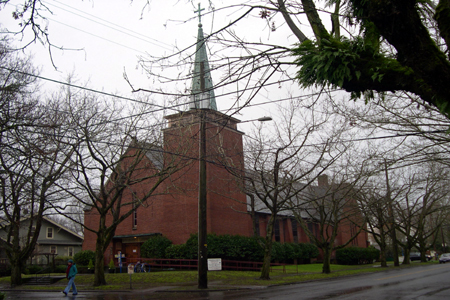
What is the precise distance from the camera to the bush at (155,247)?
30.8m

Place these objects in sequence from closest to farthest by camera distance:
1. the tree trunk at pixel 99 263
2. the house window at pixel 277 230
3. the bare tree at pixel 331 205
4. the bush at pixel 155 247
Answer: the tree trunk at pixel 99 263 < the bare tree at pixel 331 205 < the bush at pixel 155 247 < the house window at pixel 277 230

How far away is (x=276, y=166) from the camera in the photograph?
69.6 ft

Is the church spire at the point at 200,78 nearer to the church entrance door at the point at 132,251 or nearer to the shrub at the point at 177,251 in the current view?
the shrub at the point at 177,251

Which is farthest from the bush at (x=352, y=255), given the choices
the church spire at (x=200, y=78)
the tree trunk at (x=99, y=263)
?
the church spire at (x=200, y=78)

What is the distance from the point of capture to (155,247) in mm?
30922

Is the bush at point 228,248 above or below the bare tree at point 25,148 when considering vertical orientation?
below

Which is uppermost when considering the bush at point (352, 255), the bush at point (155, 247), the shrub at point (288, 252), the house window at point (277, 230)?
the house window at point (277, 230)

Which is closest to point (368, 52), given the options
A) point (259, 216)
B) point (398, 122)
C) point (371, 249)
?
point (398, 122)

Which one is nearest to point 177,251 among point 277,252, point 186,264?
point 186,264

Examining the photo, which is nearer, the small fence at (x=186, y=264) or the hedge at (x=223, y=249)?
the small fence at (x=186, y=264)

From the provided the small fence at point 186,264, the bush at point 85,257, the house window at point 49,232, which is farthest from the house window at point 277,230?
the house window at point 49,232

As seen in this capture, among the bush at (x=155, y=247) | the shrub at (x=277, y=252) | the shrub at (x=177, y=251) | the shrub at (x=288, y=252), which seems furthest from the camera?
the shrub at (x=288, y=252)

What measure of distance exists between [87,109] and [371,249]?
142 ft

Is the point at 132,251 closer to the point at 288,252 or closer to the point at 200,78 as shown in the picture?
the point at 288,252
